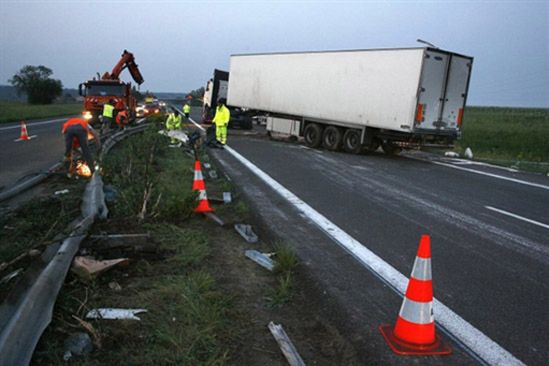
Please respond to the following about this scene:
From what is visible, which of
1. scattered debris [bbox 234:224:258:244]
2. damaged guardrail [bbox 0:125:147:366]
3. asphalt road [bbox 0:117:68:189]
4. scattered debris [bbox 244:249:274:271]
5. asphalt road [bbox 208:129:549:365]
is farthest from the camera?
asphalt road [bbox 0:117:68:189]

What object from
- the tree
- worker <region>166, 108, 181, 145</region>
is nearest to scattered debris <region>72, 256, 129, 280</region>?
worker <region>166, 108, 181, 145</region>

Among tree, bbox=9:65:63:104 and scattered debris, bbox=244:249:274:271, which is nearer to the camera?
scattered debris, bbox=244:249:274:271

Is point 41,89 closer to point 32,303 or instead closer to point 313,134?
point 313,134

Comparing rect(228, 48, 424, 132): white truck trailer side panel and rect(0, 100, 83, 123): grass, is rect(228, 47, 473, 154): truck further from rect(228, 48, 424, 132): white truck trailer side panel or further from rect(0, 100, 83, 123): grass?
rect(0, 100, 83, 123): grass

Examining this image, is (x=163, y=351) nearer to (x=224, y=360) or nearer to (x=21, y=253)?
(x=224, y=360)

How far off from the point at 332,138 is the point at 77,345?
1498 centimetres

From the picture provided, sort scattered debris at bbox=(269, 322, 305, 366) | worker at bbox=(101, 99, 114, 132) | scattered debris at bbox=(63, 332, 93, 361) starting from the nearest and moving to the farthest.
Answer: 1. scattered debris at bbox=(63, 332, 93, 361)
2. scattered debris at bbox=(269, 322, 305, 366)
3. worker at bbox=(101, 99, 114, 132)

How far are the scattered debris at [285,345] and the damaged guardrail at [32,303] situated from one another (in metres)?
1.51

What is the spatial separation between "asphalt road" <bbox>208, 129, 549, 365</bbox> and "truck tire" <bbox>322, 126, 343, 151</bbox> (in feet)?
15.9

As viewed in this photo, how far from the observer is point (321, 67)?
1744 centimetres

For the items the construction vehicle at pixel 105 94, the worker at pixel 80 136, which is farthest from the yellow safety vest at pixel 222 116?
the construction vehicle at pixel 105 94

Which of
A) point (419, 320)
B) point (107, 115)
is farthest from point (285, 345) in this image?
point (107, 115)

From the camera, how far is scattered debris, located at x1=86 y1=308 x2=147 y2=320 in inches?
130

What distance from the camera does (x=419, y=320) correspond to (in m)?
3.23
